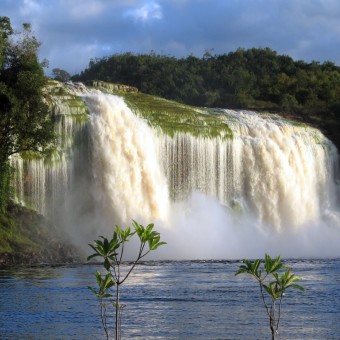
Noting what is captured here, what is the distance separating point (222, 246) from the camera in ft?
166

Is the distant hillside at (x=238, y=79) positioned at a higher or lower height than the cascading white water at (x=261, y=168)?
higher

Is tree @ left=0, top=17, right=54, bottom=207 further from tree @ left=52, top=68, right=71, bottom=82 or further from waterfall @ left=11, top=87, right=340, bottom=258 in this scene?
tree @ left=52, top=68, right=71, bottom=82

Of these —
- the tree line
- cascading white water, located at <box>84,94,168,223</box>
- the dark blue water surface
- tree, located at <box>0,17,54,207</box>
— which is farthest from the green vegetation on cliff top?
the tree line

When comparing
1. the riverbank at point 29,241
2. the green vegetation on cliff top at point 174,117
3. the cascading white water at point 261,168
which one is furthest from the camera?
the cascading white water at point 261,168

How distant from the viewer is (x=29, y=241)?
43.0 meters

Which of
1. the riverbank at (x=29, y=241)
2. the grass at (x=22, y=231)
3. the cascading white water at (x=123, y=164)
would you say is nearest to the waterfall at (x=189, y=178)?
the cascading white water at (x=123, y=164)

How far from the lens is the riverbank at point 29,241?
41.6 metres

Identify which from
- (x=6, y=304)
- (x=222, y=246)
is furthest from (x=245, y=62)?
(x=6, y=304)

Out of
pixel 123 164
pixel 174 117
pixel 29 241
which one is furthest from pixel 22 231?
pixel 174 117

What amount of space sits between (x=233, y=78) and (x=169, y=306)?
3447 inches

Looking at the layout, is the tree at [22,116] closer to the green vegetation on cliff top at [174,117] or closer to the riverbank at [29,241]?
the riverbank at [29,241]

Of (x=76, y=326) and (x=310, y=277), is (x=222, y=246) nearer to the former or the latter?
(x=310, y=277)

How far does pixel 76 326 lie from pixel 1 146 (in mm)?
23934

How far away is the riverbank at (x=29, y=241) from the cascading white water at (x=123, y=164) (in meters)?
4.21
